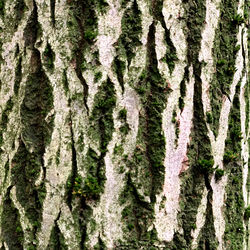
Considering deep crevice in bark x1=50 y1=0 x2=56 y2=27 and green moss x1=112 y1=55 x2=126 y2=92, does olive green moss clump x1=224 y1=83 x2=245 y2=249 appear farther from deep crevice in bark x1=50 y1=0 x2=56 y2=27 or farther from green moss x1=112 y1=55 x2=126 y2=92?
deep crevice in bark x1=50 y1=0 x2=56 y2=27

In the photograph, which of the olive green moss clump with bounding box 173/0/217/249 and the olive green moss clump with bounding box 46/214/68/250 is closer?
the olive green moss clump with bounding box 46/214/68/250

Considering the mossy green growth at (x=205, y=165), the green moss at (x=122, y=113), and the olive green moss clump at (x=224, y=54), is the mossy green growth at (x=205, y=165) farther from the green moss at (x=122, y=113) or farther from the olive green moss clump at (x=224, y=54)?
the green moss at (x=122, y=113)

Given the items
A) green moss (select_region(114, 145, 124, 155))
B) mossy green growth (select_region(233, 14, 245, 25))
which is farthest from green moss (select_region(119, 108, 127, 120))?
mossy green growth (select_region(233, 14, 245, 25))

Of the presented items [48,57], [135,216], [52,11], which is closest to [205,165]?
[135,216]

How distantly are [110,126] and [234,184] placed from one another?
62cm

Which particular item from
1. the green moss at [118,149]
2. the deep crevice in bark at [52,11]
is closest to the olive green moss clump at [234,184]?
the green moss at [118,149]

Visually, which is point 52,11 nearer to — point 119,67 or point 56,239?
point 119,67

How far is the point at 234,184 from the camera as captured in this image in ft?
5.57

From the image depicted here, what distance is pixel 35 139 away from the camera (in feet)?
5.03

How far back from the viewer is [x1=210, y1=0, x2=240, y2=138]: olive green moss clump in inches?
63.9

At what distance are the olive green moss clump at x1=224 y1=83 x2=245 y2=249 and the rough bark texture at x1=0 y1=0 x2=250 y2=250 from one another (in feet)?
0.15

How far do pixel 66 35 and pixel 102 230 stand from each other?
762mm

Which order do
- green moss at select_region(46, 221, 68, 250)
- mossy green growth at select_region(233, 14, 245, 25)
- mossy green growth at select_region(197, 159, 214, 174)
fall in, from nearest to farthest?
green moss at select_region(46, 221, 68, 250), mossy green growth at select_region(197, 159, 214, 174), mossy green growth at select_region(233, 14, 245, 25)

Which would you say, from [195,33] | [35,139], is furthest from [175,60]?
[35,139]
